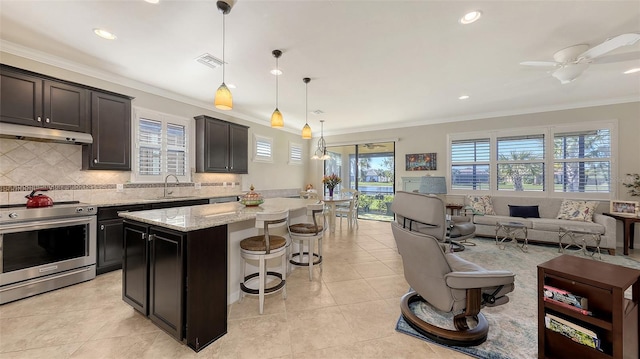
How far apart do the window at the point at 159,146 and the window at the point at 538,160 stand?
609 centimetres

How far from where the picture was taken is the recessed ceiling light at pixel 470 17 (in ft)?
7.10

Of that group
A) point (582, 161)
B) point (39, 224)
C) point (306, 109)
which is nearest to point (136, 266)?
point (39, 224)

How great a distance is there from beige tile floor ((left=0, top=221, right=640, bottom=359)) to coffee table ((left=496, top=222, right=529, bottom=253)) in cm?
295

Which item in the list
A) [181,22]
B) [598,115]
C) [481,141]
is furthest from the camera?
[481,141]

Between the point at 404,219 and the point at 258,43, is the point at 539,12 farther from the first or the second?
the point at 258,43

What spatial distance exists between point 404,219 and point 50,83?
440cm

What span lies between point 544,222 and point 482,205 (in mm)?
1041

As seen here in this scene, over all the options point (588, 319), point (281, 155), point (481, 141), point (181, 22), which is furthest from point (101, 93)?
point (481, 141)

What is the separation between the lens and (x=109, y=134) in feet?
11.0

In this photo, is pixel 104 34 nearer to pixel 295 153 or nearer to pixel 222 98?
Result: pixel 222 98

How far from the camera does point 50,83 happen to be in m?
2.84

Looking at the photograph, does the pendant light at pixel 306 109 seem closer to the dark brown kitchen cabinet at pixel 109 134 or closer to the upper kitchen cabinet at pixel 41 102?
the dark brown kitchen cabinet at pixel 109 134

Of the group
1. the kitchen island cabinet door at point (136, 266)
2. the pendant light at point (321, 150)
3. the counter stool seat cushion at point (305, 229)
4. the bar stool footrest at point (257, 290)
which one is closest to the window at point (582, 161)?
the pendant light at point (321, 150)

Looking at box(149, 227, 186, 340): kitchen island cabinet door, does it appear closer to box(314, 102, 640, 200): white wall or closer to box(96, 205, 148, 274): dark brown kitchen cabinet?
box(96, 205, 148, 274): dark brown kitchen cabinet
